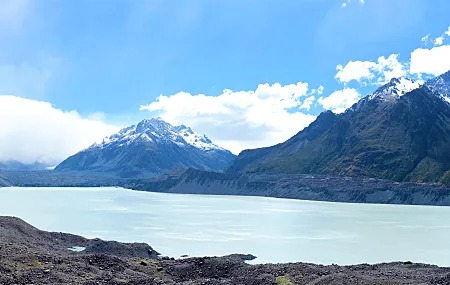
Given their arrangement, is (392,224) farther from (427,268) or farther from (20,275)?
(20,275)

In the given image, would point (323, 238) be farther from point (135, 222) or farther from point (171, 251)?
point (135, 222)

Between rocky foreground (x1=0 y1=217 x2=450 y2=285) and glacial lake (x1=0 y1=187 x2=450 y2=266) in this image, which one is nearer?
rocky foreground (x1=0 y1=217 x2=450 y2=285)

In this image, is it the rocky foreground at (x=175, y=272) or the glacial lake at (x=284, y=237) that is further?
the glacial lake at (x=284, y=237)

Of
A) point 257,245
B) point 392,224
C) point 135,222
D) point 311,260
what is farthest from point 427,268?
point 135,222

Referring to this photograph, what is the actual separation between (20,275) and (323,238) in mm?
56904

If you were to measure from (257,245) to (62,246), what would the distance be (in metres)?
28.0

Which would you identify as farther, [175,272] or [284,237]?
[284,237]

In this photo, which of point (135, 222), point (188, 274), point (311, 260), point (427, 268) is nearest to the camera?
point (188, 274)

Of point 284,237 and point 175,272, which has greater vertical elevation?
point 175,272

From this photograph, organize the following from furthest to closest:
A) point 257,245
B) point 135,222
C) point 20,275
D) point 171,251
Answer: point 135,222
point 257,245
point 171,251
point 20,275

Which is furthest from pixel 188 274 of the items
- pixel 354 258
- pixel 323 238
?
pixel 323 238

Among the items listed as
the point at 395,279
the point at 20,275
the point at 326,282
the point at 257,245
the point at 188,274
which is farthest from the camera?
the point at 257,245

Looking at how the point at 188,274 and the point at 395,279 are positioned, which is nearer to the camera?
the point at 395,279

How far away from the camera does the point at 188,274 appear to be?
1561 inches
